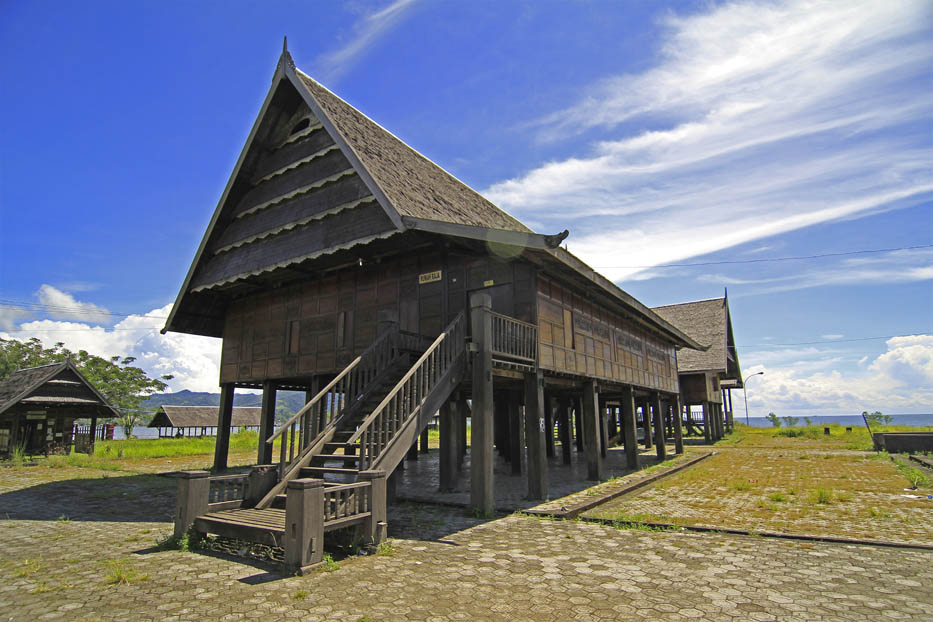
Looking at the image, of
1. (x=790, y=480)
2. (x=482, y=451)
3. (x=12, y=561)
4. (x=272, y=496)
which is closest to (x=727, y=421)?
(x=790, y=480)

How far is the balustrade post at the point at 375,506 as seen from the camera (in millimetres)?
7160

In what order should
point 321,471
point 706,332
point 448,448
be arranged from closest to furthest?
1. point 321,471
2. point 448,448
3. point 706,332

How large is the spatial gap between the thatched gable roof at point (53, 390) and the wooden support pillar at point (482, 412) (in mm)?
24844

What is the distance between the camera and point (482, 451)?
983 centimetres

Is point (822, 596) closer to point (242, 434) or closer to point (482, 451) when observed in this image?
point (482, 451)

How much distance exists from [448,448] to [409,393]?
419 centimetres

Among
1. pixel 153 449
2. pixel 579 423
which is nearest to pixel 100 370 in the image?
pixel 153 449

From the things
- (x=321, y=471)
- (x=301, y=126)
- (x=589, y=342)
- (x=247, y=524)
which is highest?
(x=301, y=126)

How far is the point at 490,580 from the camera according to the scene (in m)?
5.87

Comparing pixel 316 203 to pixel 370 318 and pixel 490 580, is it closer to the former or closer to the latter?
pixel 370 318

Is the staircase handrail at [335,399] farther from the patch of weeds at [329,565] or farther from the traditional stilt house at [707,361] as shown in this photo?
the traditional stilt house at [707,361]

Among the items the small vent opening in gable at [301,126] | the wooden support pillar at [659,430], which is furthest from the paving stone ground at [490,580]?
the wooden support pillar at [659,430]

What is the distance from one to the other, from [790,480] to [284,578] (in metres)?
13.9

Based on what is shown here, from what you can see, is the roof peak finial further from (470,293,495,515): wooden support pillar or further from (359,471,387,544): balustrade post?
(359,471,387,544): balustrade post
